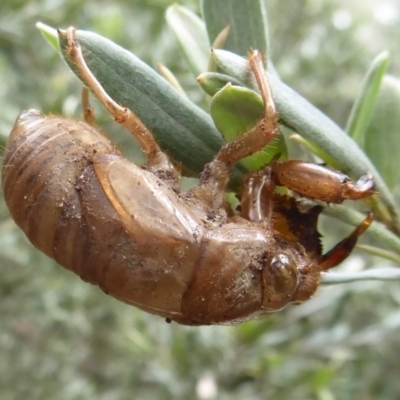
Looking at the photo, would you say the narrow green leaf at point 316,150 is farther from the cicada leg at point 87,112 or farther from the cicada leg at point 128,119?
the cicada leg at point 87,112

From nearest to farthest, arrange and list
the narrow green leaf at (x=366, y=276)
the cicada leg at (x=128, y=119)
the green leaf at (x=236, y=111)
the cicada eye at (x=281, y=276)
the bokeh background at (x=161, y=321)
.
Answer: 1. the green leaf at (x=236, y=111)
2. the cicada leg at (x=128, y=119)
3. the narrow green leaf at (x=366, y=276)
4. the cicada eye at (x=281, y=276)
5. the bokeh background at (x=161, y=321)

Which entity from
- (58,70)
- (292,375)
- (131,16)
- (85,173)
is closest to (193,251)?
(85,173)

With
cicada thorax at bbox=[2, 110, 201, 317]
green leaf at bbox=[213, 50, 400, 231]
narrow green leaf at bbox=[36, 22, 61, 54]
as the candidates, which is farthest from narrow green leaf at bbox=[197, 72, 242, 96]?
cicada thorax at bbox=[2, 110, 201, 317]

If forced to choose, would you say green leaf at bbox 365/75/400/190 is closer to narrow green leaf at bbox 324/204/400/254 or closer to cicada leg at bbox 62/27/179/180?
narrow green leaf at bbox 324/204/400/254

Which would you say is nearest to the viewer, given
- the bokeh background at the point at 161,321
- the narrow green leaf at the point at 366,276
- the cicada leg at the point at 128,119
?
the cicada leg at the point at 128,119

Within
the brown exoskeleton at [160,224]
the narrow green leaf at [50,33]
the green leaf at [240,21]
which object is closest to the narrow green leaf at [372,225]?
the brown exoskeleton at [160,224]

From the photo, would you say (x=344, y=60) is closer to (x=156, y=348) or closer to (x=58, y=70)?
(x=58, y=70)
